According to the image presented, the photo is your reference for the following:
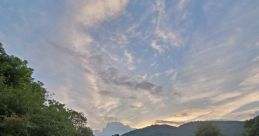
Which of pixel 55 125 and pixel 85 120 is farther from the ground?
pixel 85 120

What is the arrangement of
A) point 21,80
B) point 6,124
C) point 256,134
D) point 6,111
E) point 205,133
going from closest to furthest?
point 6,124, point 6,111, point 21,80, point 256,134, point 205,133

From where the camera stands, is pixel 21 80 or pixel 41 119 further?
pixel 21 80

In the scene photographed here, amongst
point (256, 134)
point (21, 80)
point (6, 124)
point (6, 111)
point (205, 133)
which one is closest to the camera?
point (6, 124)

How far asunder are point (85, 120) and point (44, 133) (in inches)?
2535

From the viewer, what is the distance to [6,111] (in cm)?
2453

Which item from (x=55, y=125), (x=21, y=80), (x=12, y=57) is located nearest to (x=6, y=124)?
(x=55, y=125)

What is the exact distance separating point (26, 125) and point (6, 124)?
4.01 feet

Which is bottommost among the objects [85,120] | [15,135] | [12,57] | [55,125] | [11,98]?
[15,135]

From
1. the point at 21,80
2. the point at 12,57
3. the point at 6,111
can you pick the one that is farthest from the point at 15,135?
the point at 12,57

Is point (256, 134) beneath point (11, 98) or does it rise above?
above

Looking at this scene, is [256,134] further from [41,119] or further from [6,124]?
[6,124]

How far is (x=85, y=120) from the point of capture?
88.7 m

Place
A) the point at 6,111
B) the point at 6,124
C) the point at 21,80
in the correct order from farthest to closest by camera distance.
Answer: the point at 21,80 < the point at 6,111 < the point at 6,124

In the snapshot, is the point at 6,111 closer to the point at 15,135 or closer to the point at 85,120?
the point at 15,135
